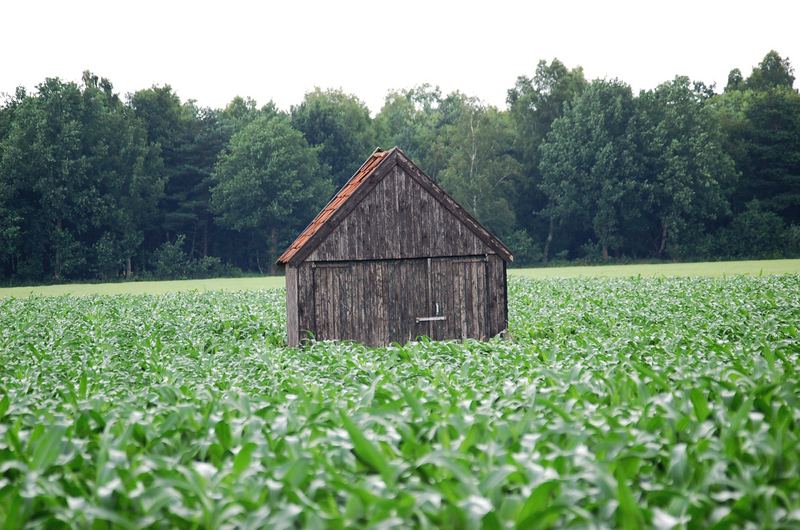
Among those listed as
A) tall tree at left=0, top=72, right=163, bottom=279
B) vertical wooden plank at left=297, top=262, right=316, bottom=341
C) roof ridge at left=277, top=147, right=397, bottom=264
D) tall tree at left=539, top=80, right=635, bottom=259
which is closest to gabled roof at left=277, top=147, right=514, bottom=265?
roof ridge at left=277, top=147, right=397, bottom=264

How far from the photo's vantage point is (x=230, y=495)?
5102mm

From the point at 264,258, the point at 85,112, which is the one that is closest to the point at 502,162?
the point at 264,258

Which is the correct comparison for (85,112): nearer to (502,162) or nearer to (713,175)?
(502,162)

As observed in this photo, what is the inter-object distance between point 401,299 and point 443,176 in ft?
195

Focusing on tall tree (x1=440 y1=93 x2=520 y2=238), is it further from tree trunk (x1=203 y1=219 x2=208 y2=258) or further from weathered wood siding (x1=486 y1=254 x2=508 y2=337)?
weathered wood siding (x1=486 y1=254 x2=508 y2=337)

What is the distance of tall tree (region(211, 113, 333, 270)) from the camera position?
251 feet

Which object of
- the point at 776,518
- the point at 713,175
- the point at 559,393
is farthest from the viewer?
the point at 713,175

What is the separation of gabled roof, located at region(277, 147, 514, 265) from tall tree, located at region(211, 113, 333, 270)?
57687mm

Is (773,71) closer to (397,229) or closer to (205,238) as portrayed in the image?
(205,238)

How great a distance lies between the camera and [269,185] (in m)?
77.3

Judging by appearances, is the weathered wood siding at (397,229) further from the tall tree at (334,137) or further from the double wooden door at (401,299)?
the tall tree at (334,137)

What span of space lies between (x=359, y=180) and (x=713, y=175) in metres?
63.7

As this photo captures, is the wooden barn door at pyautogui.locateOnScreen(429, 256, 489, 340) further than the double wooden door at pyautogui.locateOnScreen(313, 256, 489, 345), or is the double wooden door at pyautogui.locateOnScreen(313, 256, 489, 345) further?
the wooden barn door at pyautogui.locateOnScreen(429, 256, 489, 340)

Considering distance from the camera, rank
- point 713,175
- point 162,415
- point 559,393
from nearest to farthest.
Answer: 1. point 162,415
2. point 559,393
3. point 713,175
